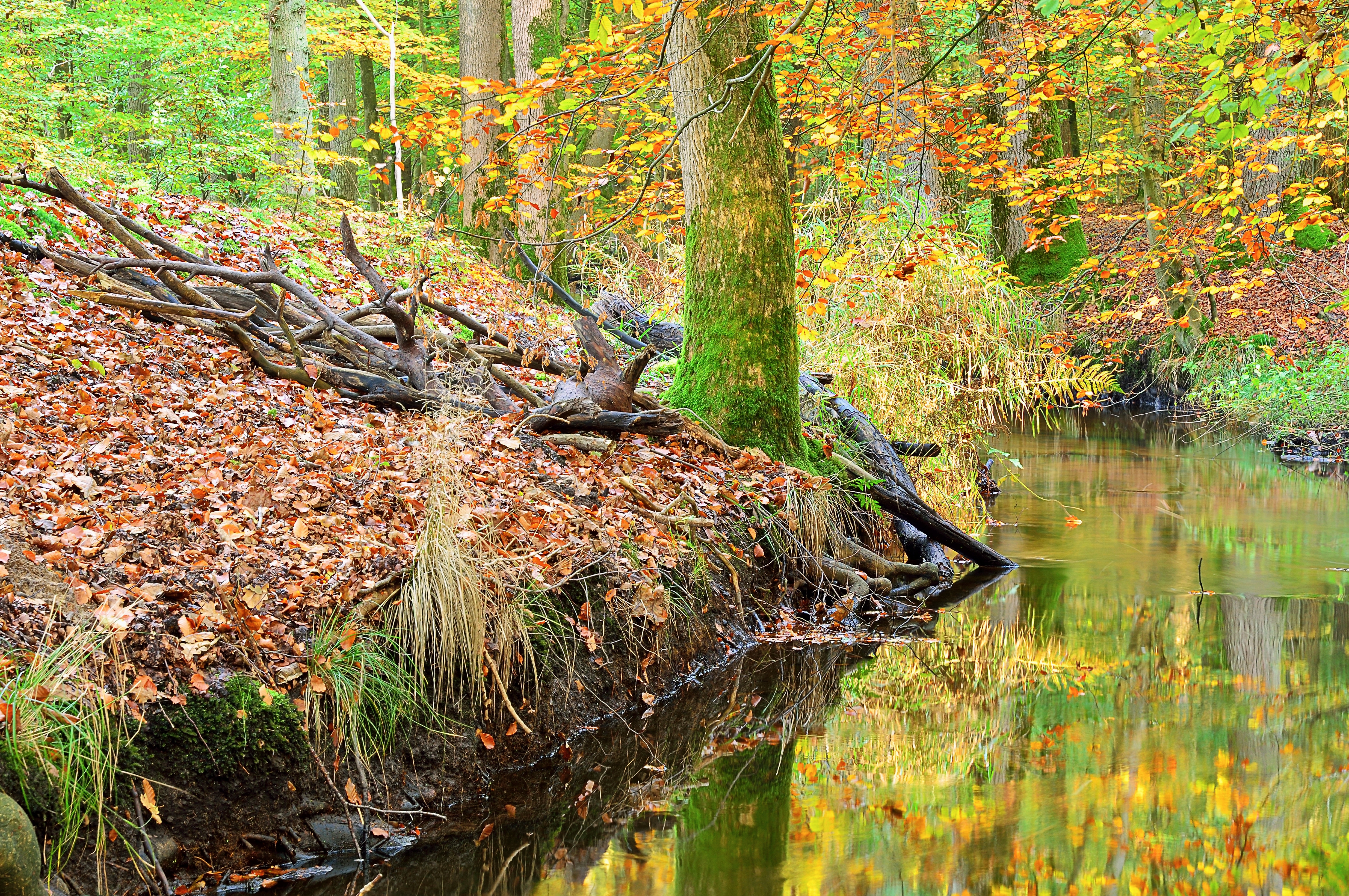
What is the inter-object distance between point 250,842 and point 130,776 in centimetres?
46

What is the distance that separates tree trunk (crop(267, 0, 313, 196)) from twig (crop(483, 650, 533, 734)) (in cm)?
906

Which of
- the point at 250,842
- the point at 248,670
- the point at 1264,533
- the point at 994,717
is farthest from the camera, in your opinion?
the point at 1264,533

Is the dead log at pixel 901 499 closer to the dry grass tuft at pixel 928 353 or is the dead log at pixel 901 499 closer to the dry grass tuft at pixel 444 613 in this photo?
the dry grass tuft at pixel 928 353

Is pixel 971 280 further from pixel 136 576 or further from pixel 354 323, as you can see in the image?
pixel 136 576

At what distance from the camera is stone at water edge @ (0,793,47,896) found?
8.86 feet

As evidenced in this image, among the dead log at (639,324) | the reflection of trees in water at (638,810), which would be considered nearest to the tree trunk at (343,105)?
the dead log at (639,324)

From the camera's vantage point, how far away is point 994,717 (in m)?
5.58

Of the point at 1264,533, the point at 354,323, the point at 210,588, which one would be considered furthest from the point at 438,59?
the point at 210,588

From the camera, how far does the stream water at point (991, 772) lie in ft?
13.0

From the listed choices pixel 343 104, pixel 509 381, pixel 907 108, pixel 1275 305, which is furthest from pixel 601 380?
pixel 1275 305

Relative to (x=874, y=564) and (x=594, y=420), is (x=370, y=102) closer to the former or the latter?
(x=594, y=420)

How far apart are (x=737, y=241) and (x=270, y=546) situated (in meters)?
3.85

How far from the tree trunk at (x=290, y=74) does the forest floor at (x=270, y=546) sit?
15.1 feet

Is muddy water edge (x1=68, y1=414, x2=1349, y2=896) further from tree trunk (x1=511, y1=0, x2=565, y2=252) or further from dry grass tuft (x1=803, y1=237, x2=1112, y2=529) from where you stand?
tree trunk (x1=511, y1=0, x2=565, y2=252)
